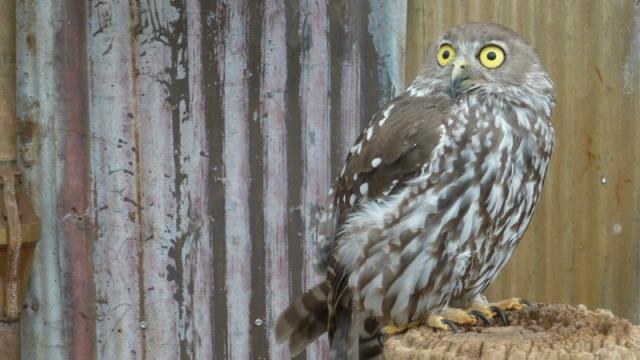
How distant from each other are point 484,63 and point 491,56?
4 centimetres

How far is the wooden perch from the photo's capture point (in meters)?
3.13

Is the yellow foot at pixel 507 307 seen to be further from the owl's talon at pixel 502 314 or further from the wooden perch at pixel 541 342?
the wooden perch at pixel 541 342

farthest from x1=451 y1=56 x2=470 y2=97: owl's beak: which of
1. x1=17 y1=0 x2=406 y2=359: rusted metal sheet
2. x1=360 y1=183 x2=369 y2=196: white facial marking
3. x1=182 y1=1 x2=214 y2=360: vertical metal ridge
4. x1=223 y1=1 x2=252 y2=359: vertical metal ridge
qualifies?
x1=182 y1=1 x2=214 y2=360: vertical metal ridge

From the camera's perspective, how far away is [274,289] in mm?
5438

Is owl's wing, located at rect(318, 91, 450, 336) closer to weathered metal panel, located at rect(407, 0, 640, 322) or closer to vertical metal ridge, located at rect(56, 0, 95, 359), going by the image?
weathered metal panel, located at rect(407, 0, 640, 322)

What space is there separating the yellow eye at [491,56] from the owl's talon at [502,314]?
0.91 metres

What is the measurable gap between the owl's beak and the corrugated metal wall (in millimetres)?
844

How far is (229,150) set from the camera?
210 inches

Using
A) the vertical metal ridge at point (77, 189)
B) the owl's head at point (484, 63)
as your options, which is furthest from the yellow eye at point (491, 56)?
the vertical metal ridge at point (77, 189)

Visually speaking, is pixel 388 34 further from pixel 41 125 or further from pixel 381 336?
pixel 41 125

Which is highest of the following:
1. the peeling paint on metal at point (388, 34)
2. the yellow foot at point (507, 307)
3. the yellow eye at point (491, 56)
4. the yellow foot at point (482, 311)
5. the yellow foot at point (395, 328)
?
the peeling paint on metal at point (388, 34)

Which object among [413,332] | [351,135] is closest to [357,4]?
[351,135]

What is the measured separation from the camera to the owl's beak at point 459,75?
4.46 m

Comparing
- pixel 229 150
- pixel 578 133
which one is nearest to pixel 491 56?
pixel 578 133
